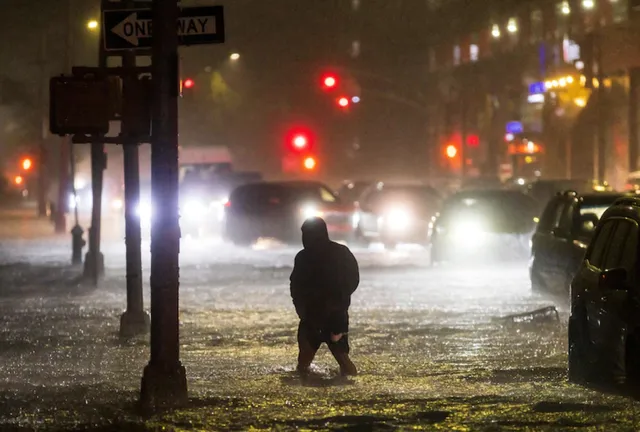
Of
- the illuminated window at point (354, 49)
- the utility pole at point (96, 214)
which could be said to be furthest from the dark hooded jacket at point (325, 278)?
the illuminated window at point (354, 49)

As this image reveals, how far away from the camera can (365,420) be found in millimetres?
8844

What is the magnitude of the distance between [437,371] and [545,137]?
5601 cm

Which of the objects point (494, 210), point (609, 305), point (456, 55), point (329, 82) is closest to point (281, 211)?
point (329, 82)

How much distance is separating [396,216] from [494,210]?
23.0ft

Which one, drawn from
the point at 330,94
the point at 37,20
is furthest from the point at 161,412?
the point at 37,20

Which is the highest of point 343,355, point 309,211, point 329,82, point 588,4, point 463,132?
point 588,4

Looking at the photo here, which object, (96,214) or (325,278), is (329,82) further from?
(325,278)

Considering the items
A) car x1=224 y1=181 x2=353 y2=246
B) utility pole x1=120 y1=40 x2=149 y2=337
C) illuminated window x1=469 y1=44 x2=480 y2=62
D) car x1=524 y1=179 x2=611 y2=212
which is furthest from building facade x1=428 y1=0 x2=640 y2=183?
utility pole x1=120 y1=40 x2=149 y2=337

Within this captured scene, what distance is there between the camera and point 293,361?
12688 millimetres

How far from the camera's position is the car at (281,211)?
103 feet

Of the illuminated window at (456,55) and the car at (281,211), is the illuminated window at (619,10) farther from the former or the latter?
the illuminated window at (456,55)

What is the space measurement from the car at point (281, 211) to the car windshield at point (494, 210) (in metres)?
6.70

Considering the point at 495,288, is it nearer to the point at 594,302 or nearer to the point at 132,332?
the point at 132,332

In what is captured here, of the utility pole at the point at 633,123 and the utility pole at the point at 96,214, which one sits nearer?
the utility pole at the point at 96,214
